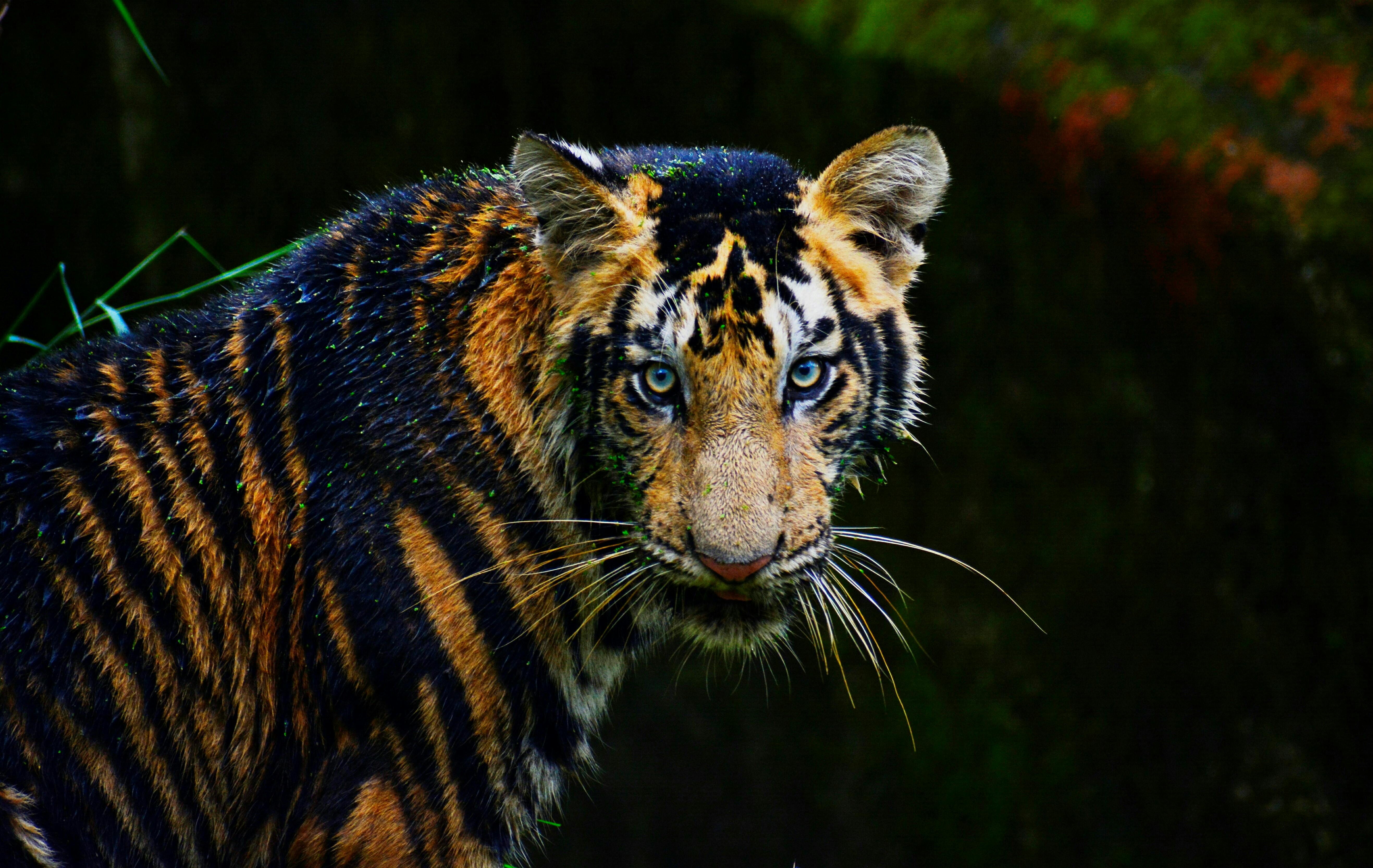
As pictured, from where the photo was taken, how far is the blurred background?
471cm

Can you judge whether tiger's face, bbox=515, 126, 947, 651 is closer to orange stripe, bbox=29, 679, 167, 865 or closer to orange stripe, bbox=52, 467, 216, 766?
orange stripe, bbox=52, 467, 216, 766

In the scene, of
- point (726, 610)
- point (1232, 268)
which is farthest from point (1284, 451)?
point (726, 610)

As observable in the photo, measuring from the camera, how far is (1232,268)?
15.6ft

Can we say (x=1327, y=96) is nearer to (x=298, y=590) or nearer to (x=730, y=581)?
(x=730, y=581)

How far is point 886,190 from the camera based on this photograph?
9.81 ft

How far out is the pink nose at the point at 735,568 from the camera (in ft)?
8.52

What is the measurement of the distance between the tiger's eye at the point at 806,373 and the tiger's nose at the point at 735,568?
447 millimetres

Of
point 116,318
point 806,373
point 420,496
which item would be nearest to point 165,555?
point 420,496

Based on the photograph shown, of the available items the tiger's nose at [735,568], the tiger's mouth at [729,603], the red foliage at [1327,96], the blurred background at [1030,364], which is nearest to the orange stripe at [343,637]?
the tiger's mouth at [729,603]

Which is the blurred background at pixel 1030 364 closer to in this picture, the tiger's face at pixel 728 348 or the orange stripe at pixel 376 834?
→ the tiger's face at pixel 728 348

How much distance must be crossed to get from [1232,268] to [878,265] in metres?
2.37

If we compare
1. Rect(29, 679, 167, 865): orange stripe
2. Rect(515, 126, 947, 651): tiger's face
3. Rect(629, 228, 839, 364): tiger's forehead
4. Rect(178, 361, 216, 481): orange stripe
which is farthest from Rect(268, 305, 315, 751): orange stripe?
Rect(629, 228, 839, 364): tiger's forehead

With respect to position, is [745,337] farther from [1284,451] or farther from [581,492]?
[1284,451]

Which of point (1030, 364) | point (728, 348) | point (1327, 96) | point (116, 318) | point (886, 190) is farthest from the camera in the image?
point (1030, 364)
